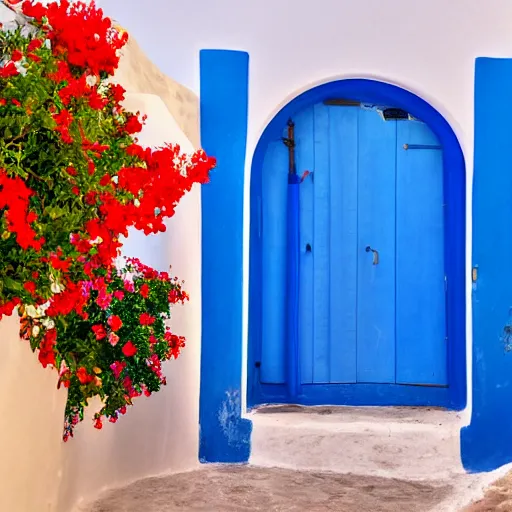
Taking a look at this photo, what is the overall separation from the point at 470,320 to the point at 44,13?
299 cm

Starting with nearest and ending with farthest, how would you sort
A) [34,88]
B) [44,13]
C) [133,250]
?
[34,88], [44,13], [133,250]

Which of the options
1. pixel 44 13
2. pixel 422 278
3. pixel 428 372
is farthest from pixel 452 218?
pixel 44 13

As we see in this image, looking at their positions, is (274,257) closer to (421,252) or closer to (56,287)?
(421,252)

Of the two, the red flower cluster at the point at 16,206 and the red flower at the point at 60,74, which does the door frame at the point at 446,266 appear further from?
the red flower cluster at the point at 16,206

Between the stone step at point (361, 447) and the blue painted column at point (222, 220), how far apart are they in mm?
393

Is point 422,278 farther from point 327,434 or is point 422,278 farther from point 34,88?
point 34,88

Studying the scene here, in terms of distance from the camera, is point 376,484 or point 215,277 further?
point 215,277

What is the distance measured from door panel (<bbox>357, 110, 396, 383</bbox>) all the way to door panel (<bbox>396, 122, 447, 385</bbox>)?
0.05m

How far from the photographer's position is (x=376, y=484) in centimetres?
376

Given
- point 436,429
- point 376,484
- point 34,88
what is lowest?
point 376,484

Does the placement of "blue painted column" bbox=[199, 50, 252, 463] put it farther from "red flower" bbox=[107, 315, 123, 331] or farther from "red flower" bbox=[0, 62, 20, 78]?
"red flower" bbox=[0, 62, 20, 78]

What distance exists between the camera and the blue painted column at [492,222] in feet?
13.5

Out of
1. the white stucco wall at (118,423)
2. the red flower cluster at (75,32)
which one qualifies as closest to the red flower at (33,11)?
the red flower cluster at (75,32)

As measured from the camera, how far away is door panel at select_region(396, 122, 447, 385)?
14.2 feet
